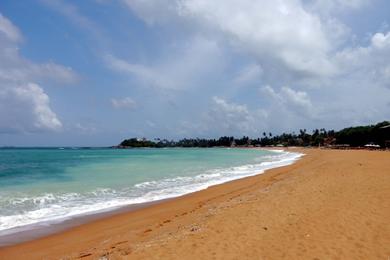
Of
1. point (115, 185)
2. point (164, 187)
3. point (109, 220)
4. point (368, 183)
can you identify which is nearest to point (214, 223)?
point (109, 220)

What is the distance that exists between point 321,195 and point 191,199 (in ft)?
17.1

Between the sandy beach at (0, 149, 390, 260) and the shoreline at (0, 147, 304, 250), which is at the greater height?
the sandy beach at (0, 149, 390, 260)

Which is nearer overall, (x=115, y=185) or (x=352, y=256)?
(x=352, y=256)

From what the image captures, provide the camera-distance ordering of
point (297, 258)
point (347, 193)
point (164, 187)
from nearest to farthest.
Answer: point (297, 258)
point (347, 193)
point (164, 187)

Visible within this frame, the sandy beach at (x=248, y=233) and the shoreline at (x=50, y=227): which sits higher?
the sandy beach at (x=248, y=233)

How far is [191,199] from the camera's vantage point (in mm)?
14289

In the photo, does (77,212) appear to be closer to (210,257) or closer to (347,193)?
(210,257)

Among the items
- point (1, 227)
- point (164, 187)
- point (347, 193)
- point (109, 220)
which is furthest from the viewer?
point (164, 187)

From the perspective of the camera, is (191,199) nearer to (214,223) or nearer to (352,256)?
(214,223)

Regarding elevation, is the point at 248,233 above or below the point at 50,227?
above

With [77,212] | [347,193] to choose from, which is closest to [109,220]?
[77,212]

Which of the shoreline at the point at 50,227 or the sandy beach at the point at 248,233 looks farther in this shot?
the shoreline at the point at 50,227

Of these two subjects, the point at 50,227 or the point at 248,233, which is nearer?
the point at 248,233

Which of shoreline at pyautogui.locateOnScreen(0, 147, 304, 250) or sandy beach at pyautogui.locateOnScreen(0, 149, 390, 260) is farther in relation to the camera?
shoreline at pyautogui.locateOnScreen(0, 147, 304, 250)
